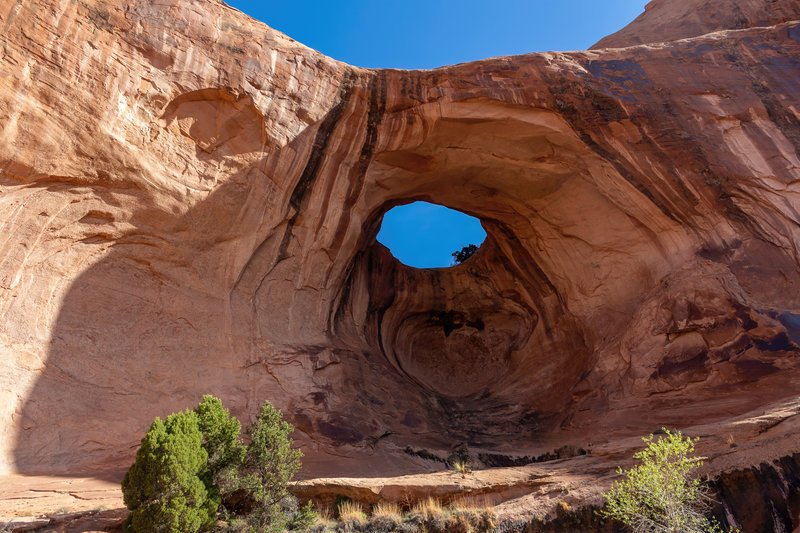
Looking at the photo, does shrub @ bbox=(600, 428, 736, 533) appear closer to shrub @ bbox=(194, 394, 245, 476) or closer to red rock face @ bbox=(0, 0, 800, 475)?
shrub @ bbox=(194, 394, 245, 476)

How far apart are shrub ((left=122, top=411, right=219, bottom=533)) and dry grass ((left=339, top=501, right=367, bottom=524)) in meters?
1.78

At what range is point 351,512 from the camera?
7152 millimetres

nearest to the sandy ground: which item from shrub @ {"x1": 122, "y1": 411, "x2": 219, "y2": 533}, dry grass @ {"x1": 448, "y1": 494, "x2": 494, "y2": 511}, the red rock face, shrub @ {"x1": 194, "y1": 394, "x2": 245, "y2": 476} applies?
dry grass @ {"x1": 448, "y1": 494, "x2": 494, "y2": 511}

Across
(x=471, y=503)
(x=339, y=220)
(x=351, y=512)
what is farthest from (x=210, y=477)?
(x=339, y=220)

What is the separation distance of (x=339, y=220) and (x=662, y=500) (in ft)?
33.6

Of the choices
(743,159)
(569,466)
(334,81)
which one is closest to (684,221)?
(743,159)

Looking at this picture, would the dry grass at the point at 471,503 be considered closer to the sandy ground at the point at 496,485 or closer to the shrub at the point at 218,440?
the sandy ground at the point at 496,485

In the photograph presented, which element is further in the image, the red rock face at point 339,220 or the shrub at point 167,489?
the red rock face at point 339,220

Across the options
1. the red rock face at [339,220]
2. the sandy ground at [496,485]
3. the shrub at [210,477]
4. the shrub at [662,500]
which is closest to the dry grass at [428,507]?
the sandy ground at [496,485]

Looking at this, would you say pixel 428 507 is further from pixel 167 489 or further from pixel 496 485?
pixel 167 489

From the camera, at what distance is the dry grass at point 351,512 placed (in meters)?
6.95

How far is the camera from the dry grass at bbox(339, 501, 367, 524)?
22.8 ft

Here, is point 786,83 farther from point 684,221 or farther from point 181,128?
point 181,128

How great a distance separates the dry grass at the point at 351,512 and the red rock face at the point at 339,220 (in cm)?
266
